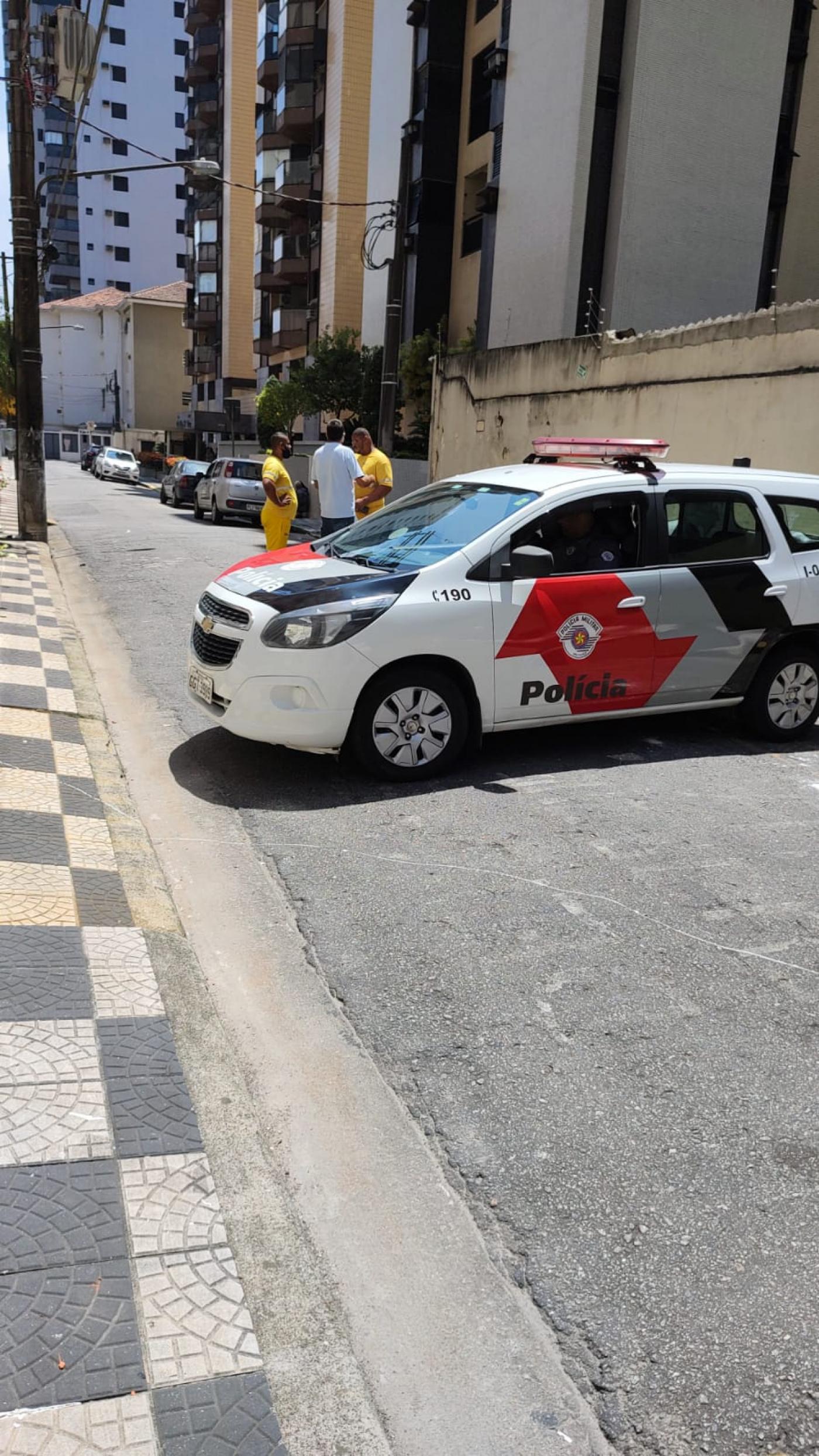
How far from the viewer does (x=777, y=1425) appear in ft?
6.97

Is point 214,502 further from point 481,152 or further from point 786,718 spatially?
point 786,718

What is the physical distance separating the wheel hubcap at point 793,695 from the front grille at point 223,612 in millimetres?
3425

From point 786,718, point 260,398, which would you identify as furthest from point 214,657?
point 260,398

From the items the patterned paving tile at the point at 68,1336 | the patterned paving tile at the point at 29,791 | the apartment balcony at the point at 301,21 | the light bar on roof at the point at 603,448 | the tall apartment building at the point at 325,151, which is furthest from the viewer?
the apartment balcony at the point at 301,21

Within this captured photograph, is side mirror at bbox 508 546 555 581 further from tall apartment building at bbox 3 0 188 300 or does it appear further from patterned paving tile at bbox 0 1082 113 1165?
tall apartment building at bbox 3 0 188 300

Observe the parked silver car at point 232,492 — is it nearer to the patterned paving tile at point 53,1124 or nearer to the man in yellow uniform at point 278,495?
the man in yellow uniform at point 278,495

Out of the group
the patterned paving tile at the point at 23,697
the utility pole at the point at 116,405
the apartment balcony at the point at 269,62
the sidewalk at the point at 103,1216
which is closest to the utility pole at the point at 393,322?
the patterned paving tile at the point at 23,697

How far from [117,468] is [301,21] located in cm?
2040

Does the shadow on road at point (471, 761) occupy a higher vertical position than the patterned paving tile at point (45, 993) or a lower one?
lower

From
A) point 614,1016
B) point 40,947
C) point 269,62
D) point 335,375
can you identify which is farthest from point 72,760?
point 269,62

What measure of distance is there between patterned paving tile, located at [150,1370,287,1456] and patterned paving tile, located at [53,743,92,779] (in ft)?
12.8

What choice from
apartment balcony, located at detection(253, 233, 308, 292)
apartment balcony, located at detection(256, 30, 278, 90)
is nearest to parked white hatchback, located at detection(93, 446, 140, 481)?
apartment balcony, located at detection(253, 233, 308, 292)

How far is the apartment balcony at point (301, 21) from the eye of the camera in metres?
45.2

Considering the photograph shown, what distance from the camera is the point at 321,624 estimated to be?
555 centimetres
